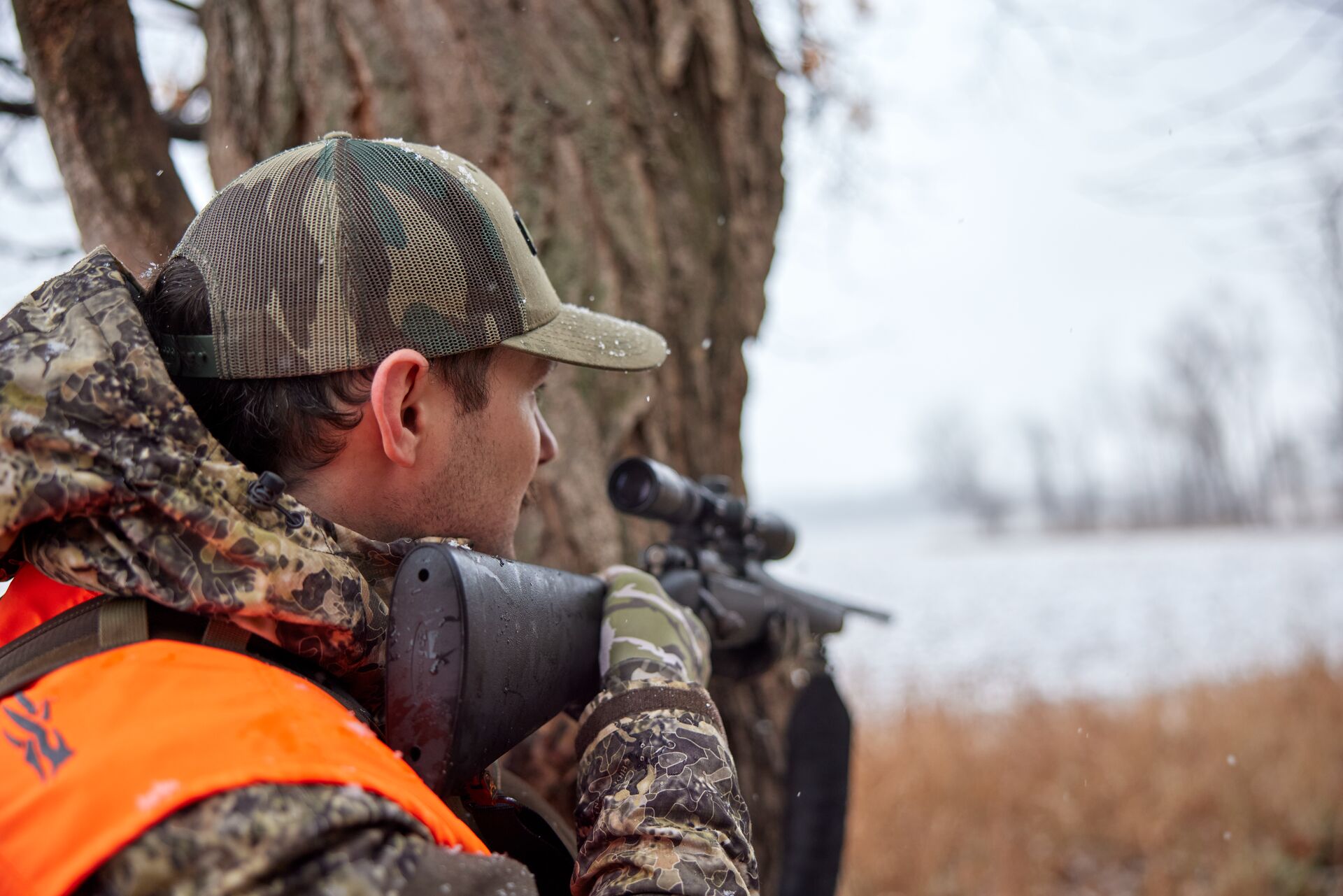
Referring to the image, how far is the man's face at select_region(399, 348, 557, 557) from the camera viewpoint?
5.43 feet

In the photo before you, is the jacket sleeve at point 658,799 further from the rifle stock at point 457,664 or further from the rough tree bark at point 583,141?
the rough tree bark at point 583,141

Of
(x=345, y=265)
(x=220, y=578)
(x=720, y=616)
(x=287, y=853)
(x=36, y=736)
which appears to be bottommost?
(x=720, y=616)

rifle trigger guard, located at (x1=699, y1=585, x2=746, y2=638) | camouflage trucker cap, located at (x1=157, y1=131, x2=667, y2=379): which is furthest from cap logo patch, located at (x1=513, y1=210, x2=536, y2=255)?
rifle trigger guard, located at (x1=699, y1=585, x2=746, y2=638)

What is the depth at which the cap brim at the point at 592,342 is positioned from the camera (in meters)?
1.76

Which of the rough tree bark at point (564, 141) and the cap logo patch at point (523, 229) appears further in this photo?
the rough tree bark at point (564, 141)

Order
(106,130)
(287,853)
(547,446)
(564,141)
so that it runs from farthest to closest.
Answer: (564,141) → (106,130) → (547,446) → (287,853)

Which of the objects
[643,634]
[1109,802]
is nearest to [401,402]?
[643,634]

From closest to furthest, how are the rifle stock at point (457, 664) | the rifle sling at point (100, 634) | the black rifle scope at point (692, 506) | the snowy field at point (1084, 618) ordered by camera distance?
the rifle sling at point (100, 634)
the rifle stock at point (457, 664)
the black rifle scope at point (692, 506)
the snowy field at point (1084, 618)

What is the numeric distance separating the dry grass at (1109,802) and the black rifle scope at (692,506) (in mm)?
3759

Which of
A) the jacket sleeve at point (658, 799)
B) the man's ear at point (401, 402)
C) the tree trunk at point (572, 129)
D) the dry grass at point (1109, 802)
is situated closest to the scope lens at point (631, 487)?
the tree trunk at point (572, 129)

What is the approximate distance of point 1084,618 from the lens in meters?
16.7

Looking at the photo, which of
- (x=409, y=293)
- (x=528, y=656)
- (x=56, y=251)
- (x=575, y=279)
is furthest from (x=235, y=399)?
→ (x=56, y=251)

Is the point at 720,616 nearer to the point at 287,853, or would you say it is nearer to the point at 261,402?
the point at 261,402

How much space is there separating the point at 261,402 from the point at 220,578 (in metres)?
0.39
